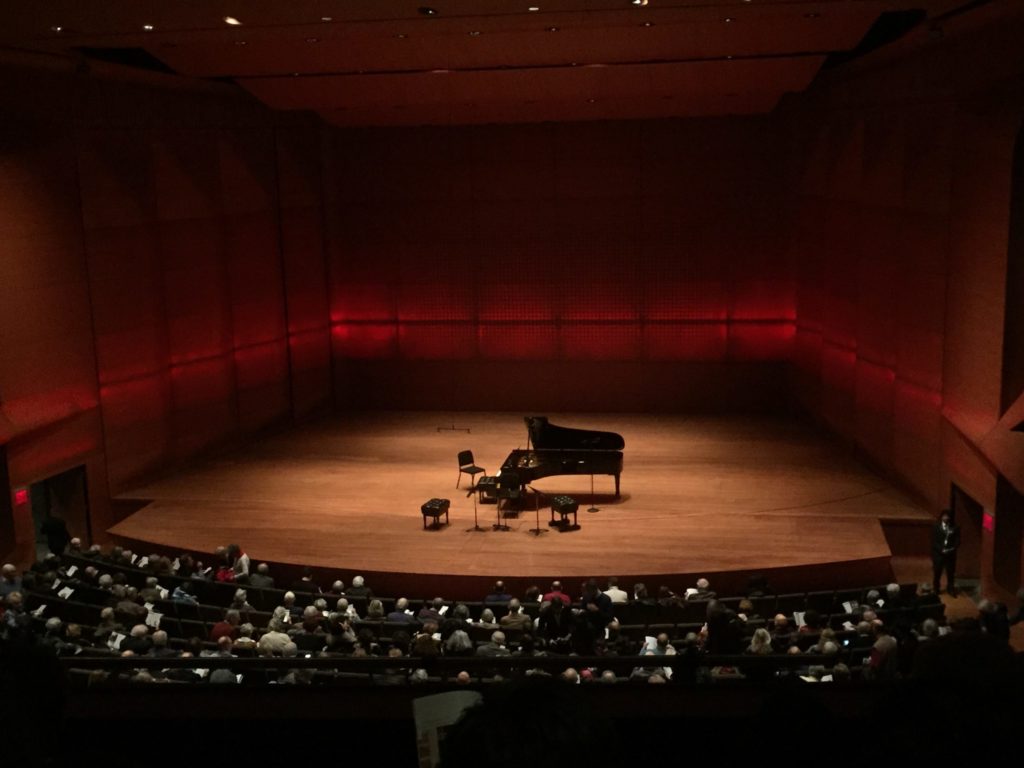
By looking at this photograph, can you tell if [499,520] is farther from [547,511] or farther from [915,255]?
[915,255]

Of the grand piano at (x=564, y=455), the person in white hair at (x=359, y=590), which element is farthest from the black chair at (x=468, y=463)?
the person in white hair at (x=359, y=590)

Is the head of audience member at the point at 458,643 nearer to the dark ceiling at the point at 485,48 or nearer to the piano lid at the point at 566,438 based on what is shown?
the piano lid at the point at 566,438

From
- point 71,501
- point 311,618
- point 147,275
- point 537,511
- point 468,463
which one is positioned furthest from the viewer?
point 147,275

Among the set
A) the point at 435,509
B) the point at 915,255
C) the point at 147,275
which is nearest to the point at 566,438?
the point at 435,509

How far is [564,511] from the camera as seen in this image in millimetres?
12891

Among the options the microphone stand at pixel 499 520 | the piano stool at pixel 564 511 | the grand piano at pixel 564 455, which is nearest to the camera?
the piano stool at pixel 564 511

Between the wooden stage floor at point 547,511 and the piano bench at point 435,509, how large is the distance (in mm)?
152

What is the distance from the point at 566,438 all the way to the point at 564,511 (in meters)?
1.38

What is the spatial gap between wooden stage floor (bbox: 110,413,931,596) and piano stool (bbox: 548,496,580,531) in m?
0.15

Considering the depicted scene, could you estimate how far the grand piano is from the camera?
13.5m

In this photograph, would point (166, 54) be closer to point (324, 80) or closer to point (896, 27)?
point (324, 80)

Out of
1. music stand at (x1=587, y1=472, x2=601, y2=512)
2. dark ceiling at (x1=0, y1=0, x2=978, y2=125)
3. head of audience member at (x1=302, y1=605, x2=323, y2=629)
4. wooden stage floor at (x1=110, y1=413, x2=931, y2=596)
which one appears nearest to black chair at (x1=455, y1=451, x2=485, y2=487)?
wooden stage floor at (x1=110, y1=413, x2=931, y2=596)

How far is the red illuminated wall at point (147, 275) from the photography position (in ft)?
44.7

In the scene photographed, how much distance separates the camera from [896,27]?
13406mm
